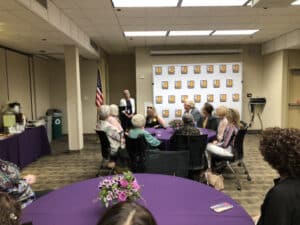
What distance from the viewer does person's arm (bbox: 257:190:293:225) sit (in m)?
1.34

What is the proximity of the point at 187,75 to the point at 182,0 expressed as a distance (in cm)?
407

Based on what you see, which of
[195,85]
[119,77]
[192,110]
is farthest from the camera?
[119,77]

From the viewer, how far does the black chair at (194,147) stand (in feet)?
12.2

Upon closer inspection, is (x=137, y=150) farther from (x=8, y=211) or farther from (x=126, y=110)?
(x=126, y=110)

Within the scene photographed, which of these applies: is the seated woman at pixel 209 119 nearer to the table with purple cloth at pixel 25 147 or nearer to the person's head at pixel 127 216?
the table with purple cloth at pixel 25 147

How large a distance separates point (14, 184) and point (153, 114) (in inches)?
142

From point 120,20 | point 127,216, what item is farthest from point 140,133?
point 127,216

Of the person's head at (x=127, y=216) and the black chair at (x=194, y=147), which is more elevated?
the person's head at (x=127, y=216)

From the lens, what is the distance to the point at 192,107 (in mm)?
5930

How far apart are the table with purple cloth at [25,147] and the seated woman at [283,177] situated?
13.8ft

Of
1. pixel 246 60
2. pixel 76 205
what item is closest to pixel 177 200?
pixel 76 205

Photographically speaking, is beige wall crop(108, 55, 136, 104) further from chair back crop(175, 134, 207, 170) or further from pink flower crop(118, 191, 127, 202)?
pink flower crop(118, 191, 127, 202)

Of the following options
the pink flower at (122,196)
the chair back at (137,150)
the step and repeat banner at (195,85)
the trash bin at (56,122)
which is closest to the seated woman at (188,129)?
the chair back at (137,150)

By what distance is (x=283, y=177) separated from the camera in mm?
1509
